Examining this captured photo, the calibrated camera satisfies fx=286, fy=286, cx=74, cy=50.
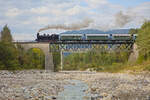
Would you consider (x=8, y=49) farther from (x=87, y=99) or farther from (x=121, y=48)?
(x=87, y=99)

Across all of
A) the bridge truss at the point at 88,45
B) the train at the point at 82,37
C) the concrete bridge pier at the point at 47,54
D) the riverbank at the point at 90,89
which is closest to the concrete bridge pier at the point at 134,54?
the bridge truss at the point at 88,45

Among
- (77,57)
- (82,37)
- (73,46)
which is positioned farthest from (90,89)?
(77,57)

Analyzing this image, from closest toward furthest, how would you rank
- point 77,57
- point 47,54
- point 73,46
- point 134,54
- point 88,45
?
point 47,54 → point 73,46 → point 134,54 → point 88,45 → point 77,57

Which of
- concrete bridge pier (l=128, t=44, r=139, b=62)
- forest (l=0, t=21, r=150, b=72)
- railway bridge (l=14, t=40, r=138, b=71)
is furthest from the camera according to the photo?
concrete bridge pier (l=128, t=44, r=139, b=62)

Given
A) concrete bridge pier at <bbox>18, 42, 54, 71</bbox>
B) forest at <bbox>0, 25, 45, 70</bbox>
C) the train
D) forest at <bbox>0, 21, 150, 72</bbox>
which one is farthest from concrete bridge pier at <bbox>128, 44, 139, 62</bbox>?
forest at <bbox>0, 25, 45, 70</bbox>

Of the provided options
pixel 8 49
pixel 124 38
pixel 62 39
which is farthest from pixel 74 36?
pixel 8 49

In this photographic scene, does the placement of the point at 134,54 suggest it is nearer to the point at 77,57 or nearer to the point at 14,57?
the point at 14,57

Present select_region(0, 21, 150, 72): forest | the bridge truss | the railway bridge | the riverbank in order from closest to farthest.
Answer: the riverbank
select_region(0, 21, 150, 72): forest
the railway bridge
the bridge truss

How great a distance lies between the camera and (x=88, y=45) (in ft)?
202

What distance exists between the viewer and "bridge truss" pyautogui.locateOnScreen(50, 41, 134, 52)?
6041 cm

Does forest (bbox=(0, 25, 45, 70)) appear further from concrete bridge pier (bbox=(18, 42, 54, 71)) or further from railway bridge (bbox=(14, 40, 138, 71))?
concrete bridge pier (bbox=(18, 42, 54, 71))

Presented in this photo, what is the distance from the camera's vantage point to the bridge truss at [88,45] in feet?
198

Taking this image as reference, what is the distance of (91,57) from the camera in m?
105

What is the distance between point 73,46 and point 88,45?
3.27 metres
